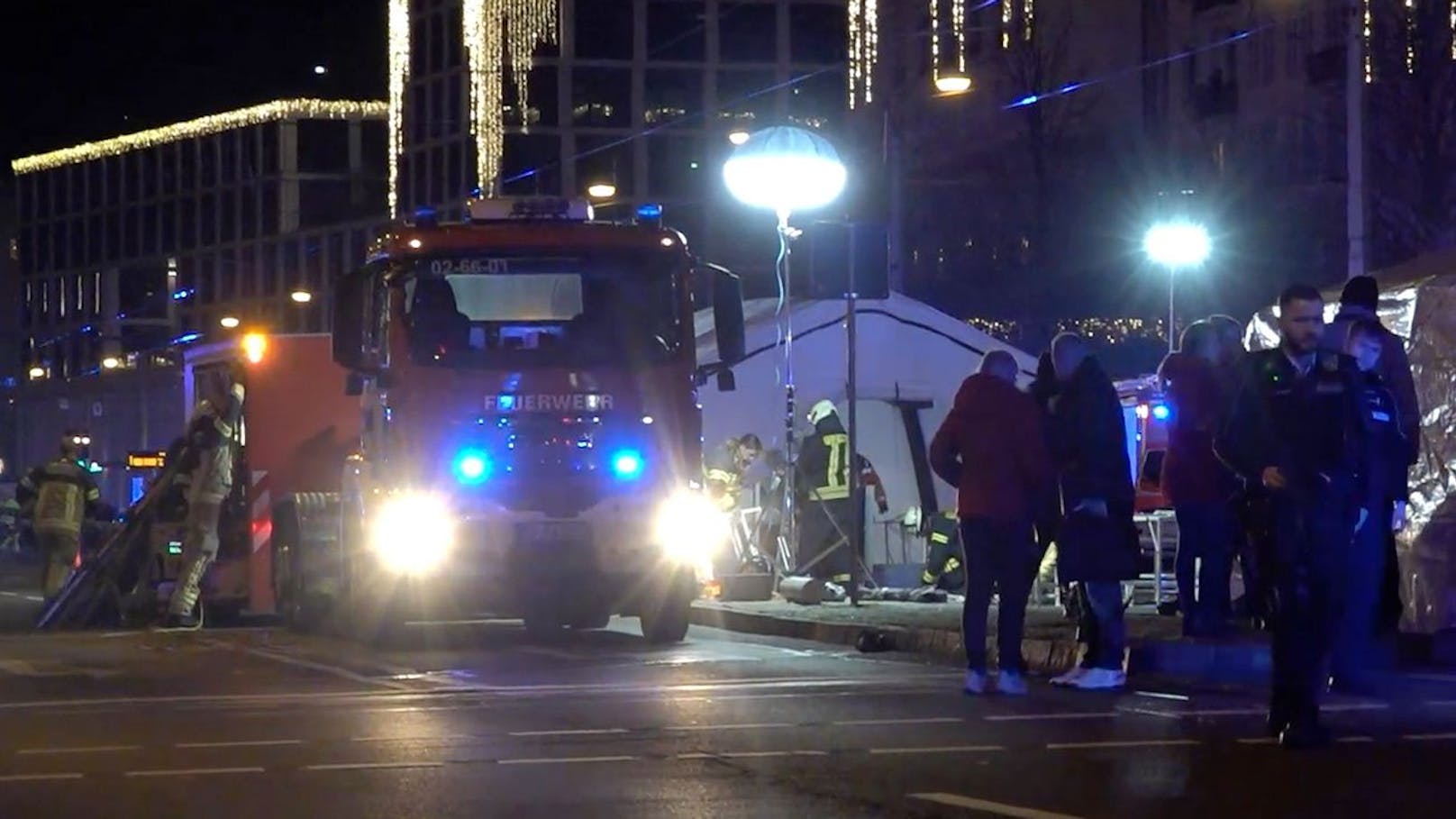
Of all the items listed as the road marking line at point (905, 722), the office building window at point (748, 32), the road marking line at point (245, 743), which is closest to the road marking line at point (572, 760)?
the road marking line at point (245, 743)

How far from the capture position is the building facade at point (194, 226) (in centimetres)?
9350

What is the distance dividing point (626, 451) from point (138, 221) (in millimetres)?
91410

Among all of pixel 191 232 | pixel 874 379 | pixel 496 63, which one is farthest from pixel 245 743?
pixel 191 232

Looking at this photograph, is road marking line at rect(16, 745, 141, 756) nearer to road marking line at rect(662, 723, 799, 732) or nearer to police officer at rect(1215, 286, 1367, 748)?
road marking line at rect(662, 723, 799, 732)

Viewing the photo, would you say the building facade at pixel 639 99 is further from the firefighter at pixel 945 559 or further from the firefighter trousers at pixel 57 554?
the firefighter at pixel 945 559

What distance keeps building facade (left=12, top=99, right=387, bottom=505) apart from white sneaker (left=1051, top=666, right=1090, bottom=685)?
6873 cm

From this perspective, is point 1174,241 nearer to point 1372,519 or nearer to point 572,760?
point 1372,519

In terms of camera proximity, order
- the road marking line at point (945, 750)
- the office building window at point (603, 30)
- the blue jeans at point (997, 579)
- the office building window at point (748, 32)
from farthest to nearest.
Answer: the office building window at point (748, 32)
the office building window at point (603, 30)
the blue jeans at point (997, 579)
the road marking line at point (945, 750)

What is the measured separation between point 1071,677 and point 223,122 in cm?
8721

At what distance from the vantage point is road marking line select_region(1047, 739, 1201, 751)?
1096 cm

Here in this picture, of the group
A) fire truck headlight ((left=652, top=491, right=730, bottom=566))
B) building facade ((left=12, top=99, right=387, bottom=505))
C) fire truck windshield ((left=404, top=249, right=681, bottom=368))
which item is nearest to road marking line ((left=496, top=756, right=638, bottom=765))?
fire truck windshield ((left=404, top=249, right=681, bottom=368))

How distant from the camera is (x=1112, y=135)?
56.3 metres

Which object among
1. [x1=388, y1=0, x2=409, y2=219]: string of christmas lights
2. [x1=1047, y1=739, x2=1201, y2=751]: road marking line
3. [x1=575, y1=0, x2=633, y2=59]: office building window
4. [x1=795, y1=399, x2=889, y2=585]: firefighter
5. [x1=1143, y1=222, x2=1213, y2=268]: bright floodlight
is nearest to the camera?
[x1=1047, y1=739, x2=1201, y2=751]: road marking line

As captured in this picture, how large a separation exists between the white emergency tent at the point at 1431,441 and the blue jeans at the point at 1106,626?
2.12 meters
